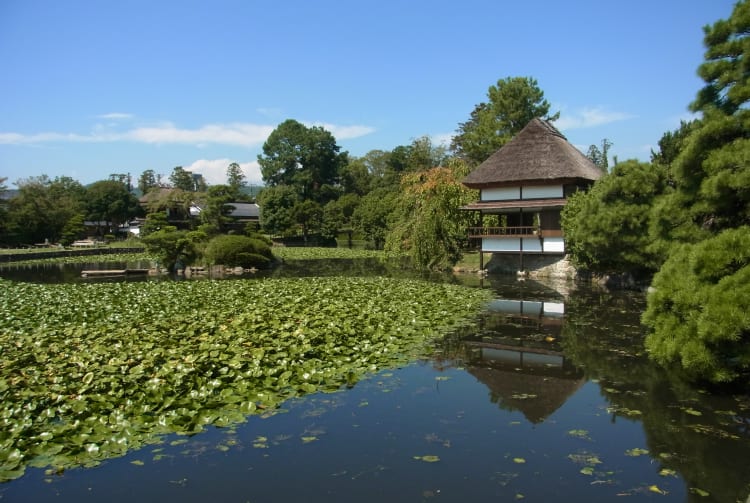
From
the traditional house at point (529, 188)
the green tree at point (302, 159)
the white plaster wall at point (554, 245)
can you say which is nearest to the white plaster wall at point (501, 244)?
the traditional house at point (529, 188)

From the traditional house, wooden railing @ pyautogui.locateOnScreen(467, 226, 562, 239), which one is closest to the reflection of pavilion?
wooden railing @ pyautogui.locateOnScreen(467, 226, 562, 239)

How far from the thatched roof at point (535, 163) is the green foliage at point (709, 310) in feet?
47.9

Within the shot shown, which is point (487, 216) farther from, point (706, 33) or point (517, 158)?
point (706, 33)

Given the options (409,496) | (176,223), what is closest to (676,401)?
(409,496)

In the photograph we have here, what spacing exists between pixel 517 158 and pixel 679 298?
1685cm

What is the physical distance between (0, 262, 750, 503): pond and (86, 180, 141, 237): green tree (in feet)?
161

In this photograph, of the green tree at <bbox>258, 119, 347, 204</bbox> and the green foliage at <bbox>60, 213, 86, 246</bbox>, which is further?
the green tree at <bbox>258, 119, 347, 204</bbox>

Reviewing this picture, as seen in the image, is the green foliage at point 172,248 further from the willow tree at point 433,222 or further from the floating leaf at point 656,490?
the floating leaf at point 656,490

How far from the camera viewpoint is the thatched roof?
20.9 metres

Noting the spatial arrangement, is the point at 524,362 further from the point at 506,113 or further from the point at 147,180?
the point at 147,180

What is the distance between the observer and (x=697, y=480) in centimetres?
439

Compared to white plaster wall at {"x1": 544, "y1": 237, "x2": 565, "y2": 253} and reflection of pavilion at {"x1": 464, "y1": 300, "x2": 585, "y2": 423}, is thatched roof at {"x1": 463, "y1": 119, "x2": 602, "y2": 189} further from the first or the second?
reflection of pavilion at {"x1": 464, "y1": 300, "x2": 585, "y2": 423}

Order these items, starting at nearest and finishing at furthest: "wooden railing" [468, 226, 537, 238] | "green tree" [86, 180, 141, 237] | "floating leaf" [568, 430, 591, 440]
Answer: "floating leaf" [568, 430, 591, 440] < "wooden railing" [468, 226, 537, 238] < "green tree" [86, 180, 141, 237]

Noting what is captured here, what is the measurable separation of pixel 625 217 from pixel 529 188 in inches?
249
